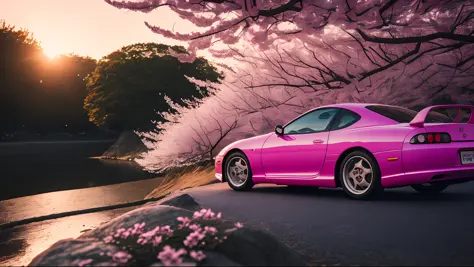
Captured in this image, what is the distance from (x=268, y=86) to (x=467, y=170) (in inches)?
280

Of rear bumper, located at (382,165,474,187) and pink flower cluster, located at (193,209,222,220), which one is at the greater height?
rear bumper, located at (382,165,474,187)

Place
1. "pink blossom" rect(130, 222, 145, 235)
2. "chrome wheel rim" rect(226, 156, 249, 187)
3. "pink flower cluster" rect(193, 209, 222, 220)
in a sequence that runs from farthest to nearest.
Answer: "chrome wheel rim" rect(226, 156, 249, 187) → "pink flower cluster" rect(193, 209, 222, 220) → "pink blossom" rect(130, 222, 145, 235)

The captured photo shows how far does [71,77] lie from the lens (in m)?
80.6

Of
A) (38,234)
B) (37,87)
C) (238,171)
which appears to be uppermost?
(37,87)

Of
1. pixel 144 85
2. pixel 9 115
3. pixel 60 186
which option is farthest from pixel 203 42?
pixel 9 115

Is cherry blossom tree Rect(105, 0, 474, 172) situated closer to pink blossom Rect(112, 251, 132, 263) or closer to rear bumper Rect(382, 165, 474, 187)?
rear bumper Rect(382, 165, 474, 187)

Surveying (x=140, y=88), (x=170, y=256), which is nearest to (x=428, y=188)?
(x=170, y=256)

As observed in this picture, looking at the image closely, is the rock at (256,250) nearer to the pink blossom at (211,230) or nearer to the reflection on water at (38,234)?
the pink blossom at (211,230)

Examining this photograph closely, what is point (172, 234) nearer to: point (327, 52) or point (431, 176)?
point (431, 176)

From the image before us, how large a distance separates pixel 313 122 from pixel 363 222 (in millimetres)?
2811

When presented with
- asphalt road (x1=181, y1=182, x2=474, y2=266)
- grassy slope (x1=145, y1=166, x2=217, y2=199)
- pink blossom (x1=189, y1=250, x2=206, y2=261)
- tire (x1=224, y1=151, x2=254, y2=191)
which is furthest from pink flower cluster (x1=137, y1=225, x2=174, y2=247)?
grassy slope (x1=145, y1=166, x2=217, y2=199)

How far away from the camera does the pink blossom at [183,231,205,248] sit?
15.6 ft

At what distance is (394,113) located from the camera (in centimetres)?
865

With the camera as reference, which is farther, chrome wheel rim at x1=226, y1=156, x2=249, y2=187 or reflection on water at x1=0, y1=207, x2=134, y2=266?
chrome wheel rim at x1=226, y1=156, x2=249, y2=187
